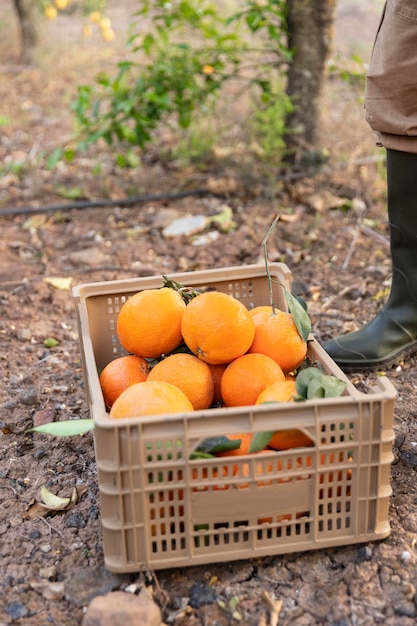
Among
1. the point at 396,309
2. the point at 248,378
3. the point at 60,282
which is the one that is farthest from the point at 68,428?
the point at 60,282

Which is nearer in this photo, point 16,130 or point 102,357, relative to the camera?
point 102,357

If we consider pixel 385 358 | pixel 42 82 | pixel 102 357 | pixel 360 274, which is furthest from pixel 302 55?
pixel 42 82

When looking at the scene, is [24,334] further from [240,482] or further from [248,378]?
[240,482]

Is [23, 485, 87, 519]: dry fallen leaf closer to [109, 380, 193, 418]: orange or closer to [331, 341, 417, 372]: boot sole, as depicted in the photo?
[109, 380, 193, 418]: orange

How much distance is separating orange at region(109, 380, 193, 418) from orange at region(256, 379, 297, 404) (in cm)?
16

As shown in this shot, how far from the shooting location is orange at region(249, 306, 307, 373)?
173 cm

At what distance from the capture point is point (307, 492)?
1474 mm

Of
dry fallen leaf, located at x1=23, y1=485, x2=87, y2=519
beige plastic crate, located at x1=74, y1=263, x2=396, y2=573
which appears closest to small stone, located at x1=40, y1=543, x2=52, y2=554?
dry fallen leaf, located at x1=23, y1=485, x2=87, y2=519

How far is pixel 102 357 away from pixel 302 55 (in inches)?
87.2

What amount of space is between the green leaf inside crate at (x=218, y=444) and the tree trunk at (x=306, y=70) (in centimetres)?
254

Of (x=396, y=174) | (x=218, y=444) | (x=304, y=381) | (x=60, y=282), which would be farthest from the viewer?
Answer: (x=60, y=282)

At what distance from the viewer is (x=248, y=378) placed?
1.62 metres

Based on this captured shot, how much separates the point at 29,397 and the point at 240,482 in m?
0.99

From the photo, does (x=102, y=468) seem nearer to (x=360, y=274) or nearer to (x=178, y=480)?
(x=178, y=480)
